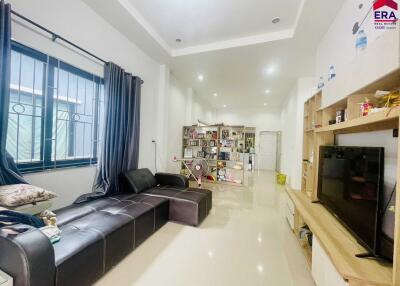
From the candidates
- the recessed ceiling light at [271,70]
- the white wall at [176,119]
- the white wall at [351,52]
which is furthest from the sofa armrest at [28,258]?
the recessed ceiling light at [271,70]

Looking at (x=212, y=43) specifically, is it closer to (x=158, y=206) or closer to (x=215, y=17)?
(x=215, y=17)

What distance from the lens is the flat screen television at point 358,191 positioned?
43.1 inches

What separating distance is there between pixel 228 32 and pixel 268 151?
6466 millimetres

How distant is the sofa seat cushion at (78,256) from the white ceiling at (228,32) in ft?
8.98

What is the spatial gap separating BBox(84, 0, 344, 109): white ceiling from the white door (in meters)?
4.08

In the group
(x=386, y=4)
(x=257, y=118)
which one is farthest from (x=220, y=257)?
(x=257, y=118)

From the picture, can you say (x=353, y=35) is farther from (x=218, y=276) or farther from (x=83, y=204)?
(x=83, y=204)

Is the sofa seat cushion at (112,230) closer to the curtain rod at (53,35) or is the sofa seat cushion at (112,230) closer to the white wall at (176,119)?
the curtain rod at (53,35)

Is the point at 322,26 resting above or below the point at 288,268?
above

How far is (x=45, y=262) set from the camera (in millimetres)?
1080

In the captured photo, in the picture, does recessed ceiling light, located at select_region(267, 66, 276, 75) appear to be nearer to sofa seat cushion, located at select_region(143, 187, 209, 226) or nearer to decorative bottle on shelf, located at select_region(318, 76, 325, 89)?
decorative bottle on shelf, located at select_region(318, 76, 325, 89)

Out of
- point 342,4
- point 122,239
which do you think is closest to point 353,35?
point 342,4

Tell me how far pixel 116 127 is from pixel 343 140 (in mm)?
3026

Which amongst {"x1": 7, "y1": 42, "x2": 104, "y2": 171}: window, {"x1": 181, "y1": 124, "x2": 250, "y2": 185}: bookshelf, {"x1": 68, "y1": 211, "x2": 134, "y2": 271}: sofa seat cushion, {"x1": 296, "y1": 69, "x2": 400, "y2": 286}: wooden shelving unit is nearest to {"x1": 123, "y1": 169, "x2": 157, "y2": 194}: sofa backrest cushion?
{"x1": 7, "y1": 42, "x2": 104, "y2": 171}: window
